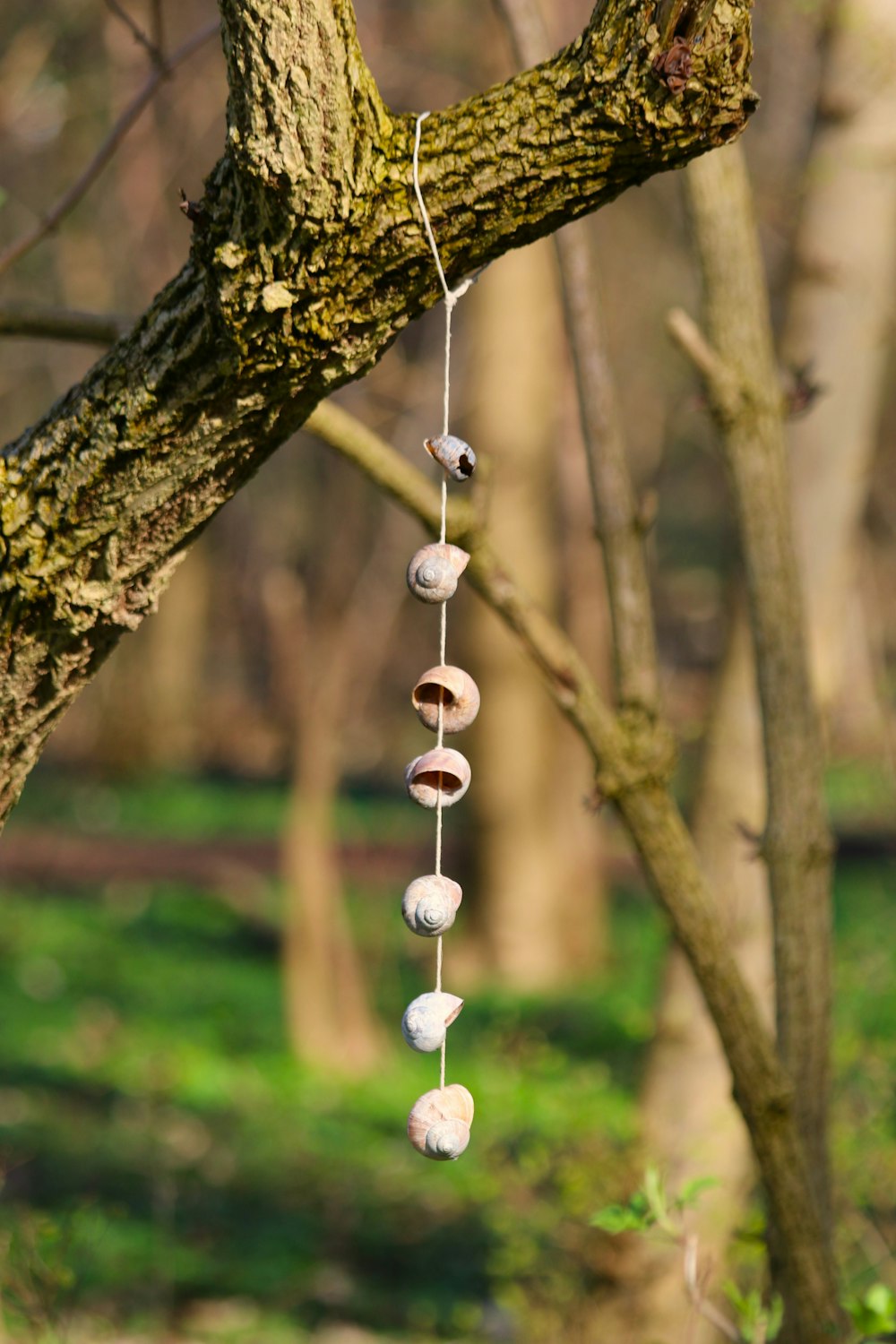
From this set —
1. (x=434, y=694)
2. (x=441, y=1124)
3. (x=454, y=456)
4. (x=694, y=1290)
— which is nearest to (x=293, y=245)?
(x=454, y=456)

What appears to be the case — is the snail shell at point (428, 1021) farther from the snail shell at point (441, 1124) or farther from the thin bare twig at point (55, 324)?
the thin bare twig at point (55, 324)

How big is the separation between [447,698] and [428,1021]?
14.4 inches

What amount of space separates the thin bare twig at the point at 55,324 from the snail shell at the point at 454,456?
0.68 metres

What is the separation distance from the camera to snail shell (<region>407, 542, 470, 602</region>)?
59.4 inches

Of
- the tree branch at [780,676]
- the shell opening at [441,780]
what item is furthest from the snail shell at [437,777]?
the tree branch at [780,676]

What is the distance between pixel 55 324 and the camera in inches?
79.3

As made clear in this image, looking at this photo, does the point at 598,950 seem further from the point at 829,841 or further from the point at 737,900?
the point at 829,841

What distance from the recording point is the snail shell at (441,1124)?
1512 millimetres

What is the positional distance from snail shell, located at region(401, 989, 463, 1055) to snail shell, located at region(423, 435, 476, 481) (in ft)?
1.92

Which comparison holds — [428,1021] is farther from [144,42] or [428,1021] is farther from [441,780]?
[144,42]

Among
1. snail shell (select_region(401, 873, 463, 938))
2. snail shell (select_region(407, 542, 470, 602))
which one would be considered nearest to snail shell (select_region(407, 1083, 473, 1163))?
snail shell (select_region(401, 873, 463, 938))

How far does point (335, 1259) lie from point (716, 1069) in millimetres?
1714

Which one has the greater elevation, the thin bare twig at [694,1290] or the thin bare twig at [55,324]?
the thin bare twig at [55,324]

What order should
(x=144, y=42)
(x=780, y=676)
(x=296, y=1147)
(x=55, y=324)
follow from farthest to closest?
(x=296, y=1147)
(x=144, y=42)
(x=780, y=676)
(x=55, y=324)
